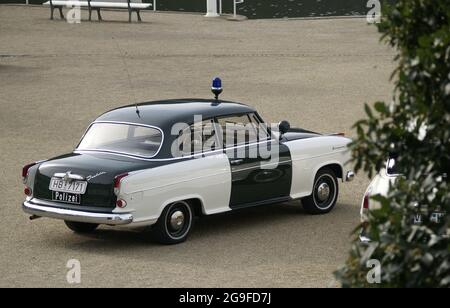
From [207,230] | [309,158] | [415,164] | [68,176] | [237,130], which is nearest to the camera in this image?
[415,164]

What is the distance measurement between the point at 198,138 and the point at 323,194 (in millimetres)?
1939

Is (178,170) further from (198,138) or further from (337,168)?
(337,168)

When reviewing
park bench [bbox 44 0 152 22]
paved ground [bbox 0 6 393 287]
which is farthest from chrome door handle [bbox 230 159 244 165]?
park bench [bbox 44 0 152 22]

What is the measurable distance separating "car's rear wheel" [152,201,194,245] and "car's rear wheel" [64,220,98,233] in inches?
39.2

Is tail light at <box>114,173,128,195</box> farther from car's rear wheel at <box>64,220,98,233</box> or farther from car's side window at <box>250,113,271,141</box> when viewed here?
car's side window at <box>250,113,271,141</box>

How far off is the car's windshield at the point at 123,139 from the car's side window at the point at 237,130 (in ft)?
2.62

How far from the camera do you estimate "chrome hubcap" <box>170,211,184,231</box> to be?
1169 cm

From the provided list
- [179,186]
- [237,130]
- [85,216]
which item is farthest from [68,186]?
[237,130]

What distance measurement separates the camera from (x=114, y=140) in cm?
1227

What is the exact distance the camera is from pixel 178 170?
11.7 metres

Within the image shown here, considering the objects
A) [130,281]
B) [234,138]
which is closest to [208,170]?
[234,138]

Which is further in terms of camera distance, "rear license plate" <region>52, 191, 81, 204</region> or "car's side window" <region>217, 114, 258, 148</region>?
"car's side window" <region>217, 114, 258, 148</region>
